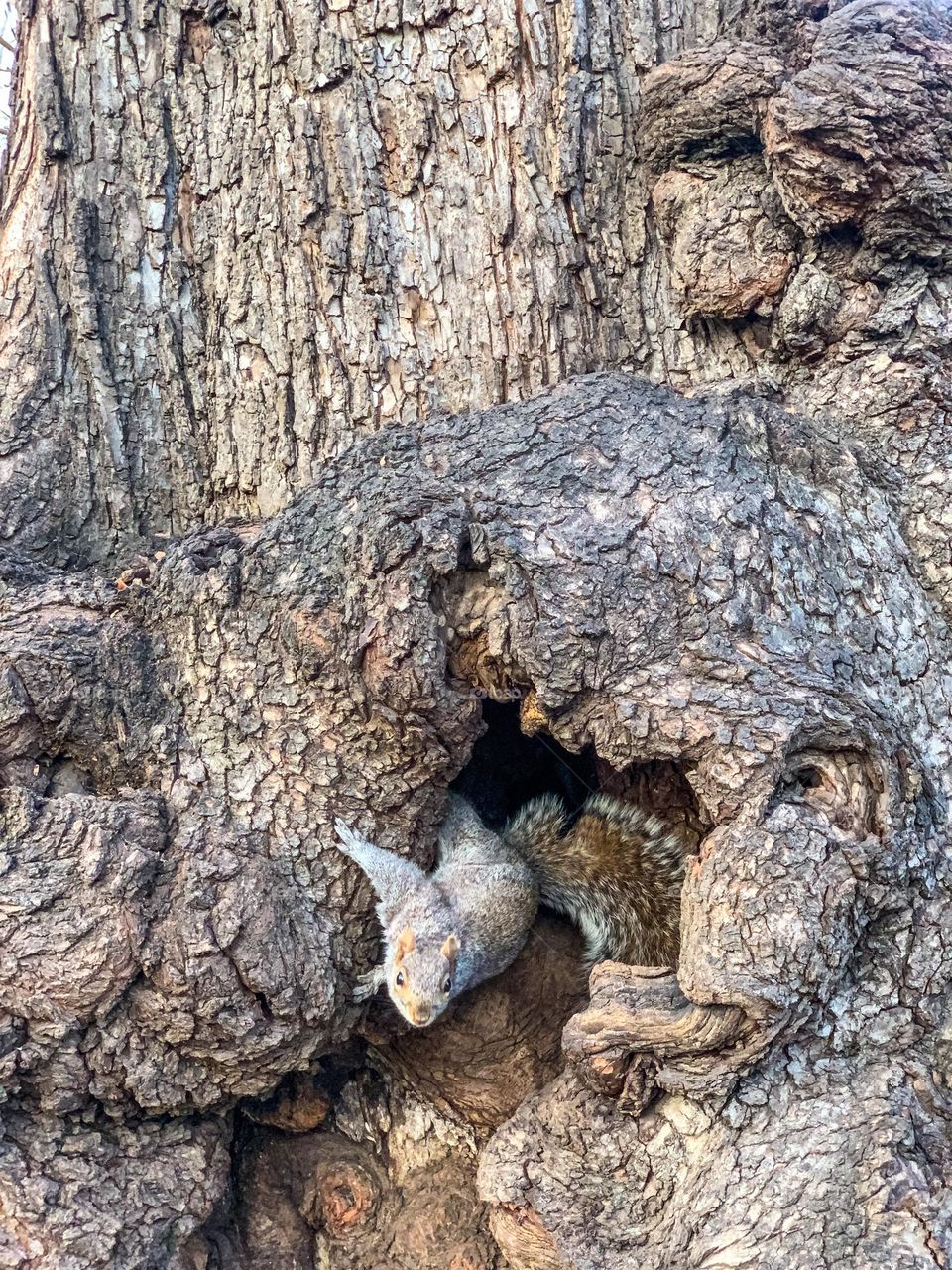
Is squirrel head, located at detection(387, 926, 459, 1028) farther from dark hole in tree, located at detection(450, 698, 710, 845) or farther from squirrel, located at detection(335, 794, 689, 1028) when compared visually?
dark hole in tree, located at detection(450, 698, 710, 845)

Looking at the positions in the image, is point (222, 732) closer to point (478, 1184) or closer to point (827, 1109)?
point (478, 1184)

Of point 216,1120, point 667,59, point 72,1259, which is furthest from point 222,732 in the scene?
point 667,59

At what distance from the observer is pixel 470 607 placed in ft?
6.34

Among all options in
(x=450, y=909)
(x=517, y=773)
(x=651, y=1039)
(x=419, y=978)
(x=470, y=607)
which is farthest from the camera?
(x=517, y=773)

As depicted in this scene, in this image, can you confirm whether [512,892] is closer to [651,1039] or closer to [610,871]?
[610,871]

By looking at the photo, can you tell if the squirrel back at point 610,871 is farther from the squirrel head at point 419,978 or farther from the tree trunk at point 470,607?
the squirrel head at point 419,978

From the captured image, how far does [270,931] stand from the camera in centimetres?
192

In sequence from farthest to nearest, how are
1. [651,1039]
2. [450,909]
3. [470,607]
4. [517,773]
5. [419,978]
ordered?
[517,773], [450,909], [419,978], [470,607], [651,1039]

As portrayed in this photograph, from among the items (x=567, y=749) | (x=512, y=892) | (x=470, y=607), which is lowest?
(x=512, y=892)

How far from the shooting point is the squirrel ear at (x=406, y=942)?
2164 millimetres

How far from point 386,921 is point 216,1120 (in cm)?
46

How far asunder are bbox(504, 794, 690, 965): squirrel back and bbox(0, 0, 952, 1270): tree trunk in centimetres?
7

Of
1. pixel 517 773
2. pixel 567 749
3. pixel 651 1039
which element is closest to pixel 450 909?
pixel 517 773

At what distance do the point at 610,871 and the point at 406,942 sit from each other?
1.50ft
